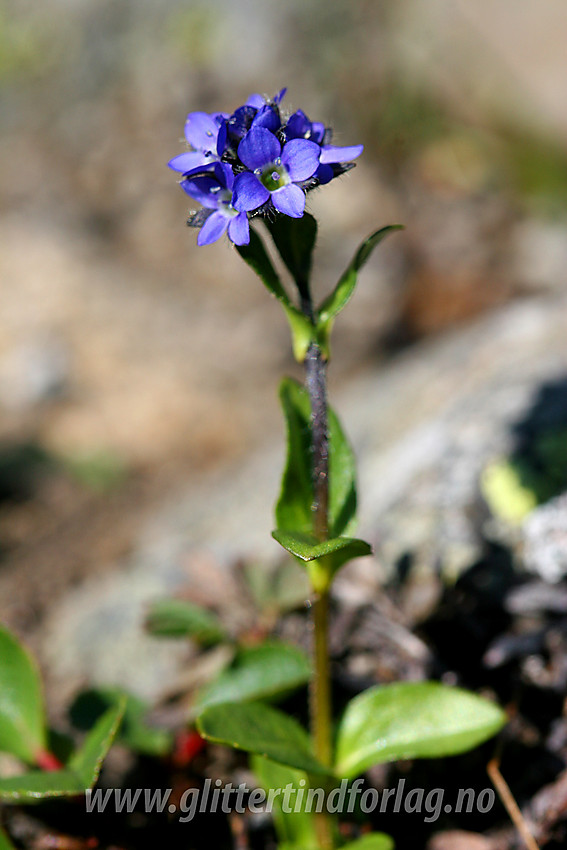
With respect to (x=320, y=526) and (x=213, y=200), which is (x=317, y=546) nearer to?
(x=320, y=526)

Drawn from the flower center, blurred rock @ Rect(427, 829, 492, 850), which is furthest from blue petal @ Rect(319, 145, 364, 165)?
blurred rock @ Rect(427, 829, 492, 850)

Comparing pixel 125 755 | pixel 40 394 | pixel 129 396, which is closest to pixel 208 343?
pixel 129 396

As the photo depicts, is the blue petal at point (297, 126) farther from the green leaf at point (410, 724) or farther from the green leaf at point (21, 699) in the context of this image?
the green leaf at point (21, 699)

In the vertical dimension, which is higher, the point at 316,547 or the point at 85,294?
the point at 85,294

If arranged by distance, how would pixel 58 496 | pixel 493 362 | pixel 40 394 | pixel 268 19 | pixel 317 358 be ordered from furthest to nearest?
pixel 268 19 → pixel 40 394 → pixel 58 496 → pixel 493 362 → pixel 317 358

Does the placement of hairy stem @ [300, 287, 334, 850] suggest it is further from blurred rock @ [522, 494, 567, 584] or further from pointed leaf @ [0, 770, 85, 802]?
blurred rock @ [522, 494, 567, 584]

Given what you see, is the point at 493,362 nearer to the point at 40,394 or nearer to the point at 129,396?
the point at 129,396
